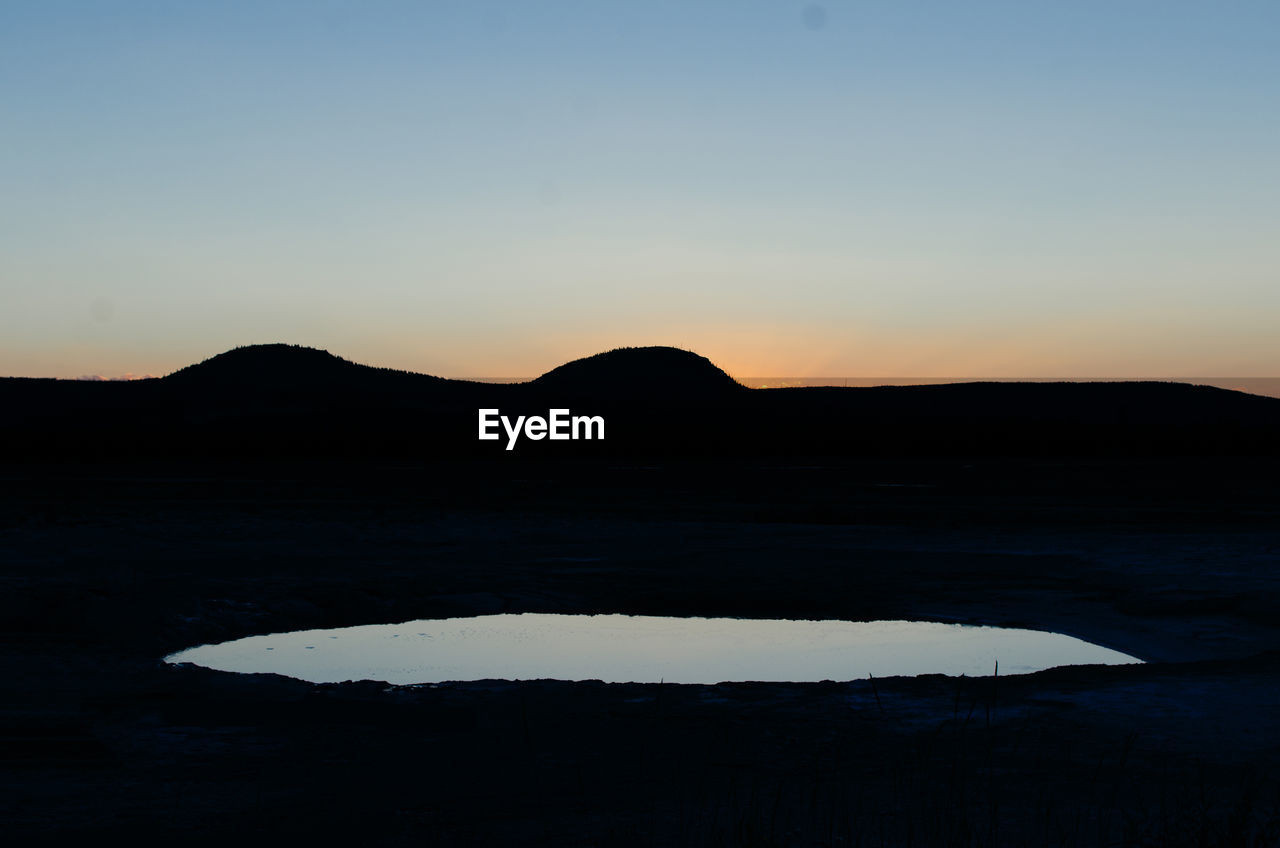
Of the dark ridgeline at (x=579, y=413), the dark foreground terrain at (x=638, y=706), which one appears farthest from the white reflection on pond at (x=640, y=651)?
the dark ridgeline at (x=579, y=413)

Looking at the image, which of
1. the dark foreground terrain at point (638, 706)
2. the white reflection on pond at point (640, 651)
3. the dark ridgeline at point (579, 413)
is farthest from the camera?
the dark ridgeline at point (579, 413)

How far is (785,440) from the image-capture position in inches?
3408

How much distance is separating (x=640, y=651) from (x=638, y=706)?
3059 millimetres

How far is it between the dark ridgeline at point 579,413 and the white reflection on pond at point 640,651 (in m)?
53.9

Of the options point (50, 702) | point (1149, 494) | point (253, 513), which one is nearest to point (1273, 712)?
point (50, 702)

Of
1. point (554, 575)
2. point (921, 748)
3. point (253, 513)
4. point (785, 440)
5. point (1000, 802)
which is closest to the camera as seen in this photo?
point (1000, 802)

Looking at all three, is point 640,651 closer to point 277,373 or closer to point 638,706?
point 638,706

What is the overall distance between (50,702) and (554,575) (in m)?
7.99

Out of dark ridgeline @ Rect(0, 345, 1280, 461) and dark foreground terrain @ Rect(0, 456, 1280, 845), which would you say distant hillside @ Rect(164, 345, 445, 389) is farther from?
dark foreground terrain @ Rect(0, 456, 1280, 845)

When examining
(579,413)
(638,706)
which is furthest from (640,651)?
(579,413)

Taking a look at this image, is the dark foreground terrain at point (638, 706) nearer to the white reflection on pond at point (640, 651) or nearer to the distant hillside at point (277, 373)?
the white reflection on pond at point (640, 651)

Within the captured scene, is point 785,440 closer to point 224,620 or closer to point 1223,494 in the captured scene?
point 1223,494

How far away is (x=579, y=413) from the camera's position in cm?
10225

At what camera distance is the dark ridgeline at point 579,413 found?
77562 mm
